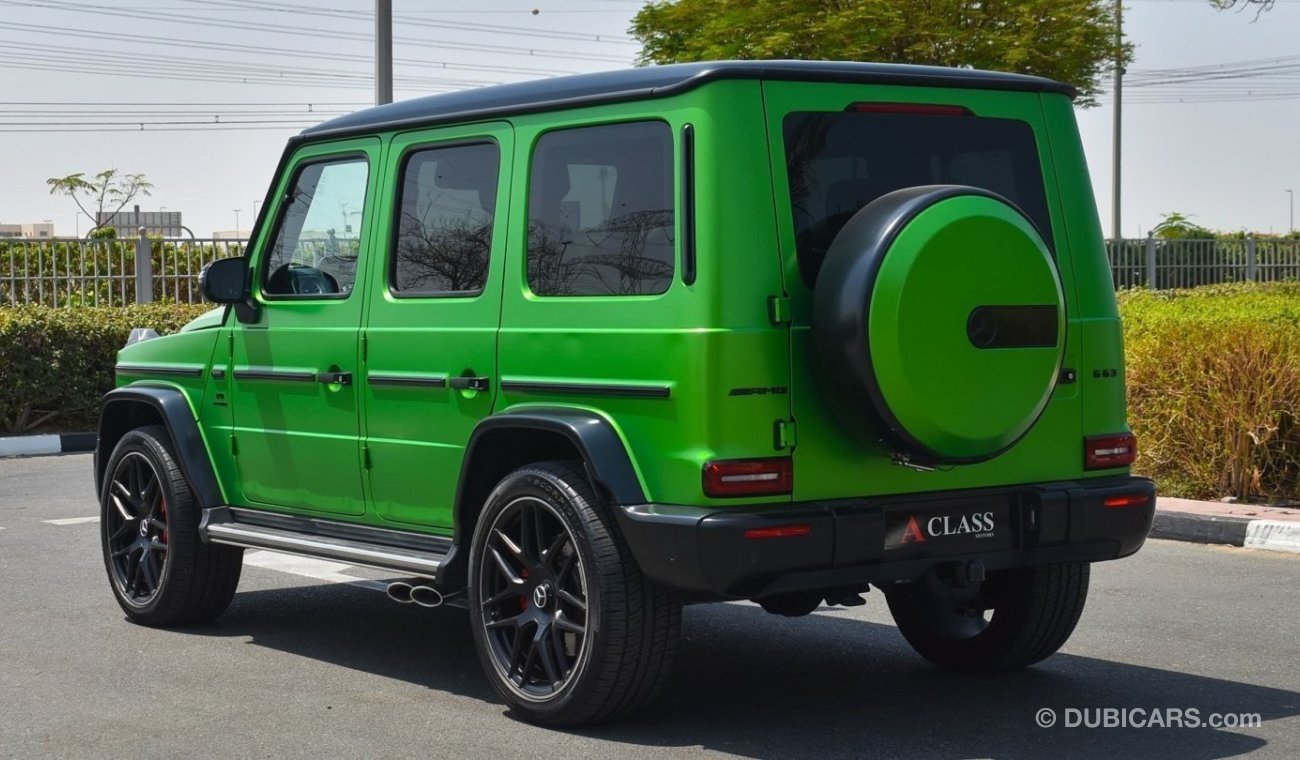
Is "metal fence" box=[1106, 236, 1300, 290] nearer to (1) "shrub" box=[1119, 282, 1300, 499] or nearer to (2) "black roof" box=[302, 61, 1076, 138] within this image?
(1) "shrub" box=[1119, 282, 1300, 499]

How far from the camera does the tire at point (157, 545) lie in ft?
24.2

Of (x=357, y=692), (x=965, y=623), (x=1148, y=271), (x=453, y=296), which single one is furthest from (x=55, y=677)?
(x=1148, y=271)

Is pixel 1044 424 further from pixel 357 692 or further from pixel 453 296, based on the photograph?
pixel 357 692

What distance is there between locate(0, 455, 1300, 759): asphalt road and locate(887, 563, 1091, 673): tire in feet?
0.36

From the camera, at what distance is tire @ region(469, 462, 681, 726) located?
543cm

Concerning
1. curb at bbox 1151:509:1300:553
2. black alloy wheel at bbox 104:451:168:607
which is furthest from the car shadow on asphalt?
curb at bbox 1151:509:1300:553

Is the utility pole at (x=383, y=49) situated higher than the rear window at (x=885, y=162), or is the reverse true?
the utility pole at (x=383, y=49)

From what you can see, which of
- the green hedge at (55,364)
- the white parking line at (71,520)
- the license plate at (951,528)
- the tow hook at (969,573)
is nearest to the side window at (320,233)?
the license plate at (951,528)

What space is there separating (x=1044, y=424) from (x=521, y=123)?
1.98 metres

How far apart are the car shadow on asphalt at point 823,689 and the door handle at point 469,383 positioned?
3.55ft

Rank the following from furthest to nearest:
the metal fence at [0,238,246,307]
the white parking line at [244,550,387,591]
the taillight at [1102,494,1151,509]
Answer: the metal fence at [0,238,246,307]
the white parking line at [244,550,387,591]
the taillight at [1102,494,1151,509]

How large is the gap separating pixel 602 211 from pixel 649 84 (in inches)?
17.6

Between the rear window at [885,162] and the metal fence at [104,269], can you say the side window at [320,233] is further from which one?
the metal fence at [104,269]

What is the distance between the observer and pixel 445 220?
6.39 metres
